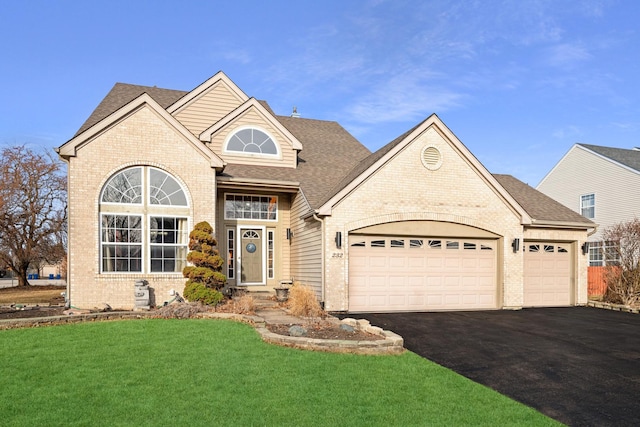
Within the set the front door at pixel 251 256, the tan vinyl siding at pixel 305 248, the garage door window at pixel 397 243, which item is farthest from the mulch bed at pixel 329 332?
the front door at pixel 251 256

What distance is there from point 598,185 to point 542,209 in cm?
1131

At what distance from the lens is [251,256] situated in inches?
686

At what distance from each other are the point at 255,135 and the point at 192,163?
404cm

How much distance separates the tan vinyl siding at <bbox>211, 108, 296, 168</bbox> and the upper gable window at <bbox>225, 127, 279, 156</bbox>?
17cm

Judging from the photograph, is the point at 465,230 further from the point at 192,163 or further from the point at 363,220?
the point at 192,163

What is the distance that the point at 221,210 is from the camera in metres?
17.0

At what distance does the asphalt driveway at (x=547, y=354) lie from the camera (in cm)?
623

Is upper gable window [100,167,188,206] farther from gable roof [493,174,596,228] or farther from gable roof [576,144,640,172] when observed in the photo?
gable roof [576,144,640,172]

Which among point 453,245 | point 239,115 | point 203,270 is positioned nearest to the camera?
point 203,270

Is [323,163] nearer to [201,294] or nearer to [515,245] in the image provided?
[515,245]

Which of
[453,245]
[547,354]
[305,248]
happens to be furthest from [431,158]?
[547,354]

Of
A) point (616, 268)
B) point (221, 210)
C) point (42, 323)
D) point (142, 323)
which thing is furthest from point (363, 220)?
point (616, 268)

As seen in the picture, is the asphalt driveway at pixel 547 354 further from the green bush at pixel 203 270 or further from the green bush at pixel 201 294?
the green bush at pixel 203 270

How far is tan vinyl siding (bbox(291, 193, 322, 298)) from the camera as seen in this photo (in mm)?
14875
